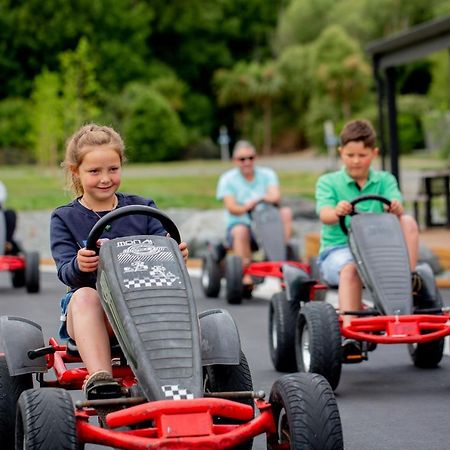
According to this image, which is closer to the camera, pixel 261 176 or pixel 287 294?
pixel 287 294

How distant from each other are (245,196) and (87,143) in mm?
6726

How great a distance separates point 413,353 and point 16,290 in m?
6.71

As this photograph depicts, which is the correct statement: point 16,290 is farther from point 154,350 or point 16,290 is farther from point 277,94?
point 277,94

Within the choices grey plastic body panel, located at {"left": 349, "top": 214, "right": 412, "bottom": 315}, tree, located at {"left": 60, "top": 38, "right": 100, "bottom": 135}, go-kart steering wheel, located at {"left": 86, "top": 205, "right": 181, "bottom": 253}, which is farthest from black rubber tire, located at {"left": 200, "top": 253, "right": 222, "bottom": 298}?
tree, located at {"left": 60, "top": 38, "right": 100, "bottom": 135}

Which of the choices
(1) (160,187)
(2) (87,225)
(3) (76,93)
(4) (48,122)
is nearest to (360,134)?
(2) (87,225)

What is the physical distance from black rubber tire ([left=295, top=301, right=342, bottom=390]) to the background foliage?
36557mm

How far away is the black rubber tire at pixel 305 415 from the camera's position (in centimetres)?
439

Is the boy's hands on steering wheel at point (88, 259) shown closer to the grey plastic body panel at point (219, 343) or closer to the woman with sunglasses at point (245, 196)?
the grey plastic body panel at point (219, 343)

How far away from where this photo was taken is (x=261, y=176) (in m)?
12.2

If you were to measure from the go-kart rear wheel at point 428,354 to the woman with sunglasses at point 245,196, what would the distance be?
394 centimetres

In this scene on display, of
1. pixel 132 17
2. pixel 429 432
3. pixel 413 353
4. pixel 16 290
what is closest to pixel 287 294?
pixel 413 353

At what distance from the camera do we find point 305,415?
442 cm

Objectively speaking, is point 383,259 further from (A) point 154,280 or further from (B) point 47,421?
(B) point 47,421

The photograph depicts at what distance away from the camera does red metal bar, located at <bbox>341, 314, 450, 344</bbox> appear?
273 inches
